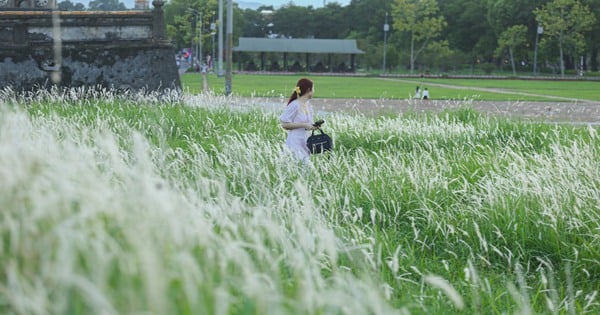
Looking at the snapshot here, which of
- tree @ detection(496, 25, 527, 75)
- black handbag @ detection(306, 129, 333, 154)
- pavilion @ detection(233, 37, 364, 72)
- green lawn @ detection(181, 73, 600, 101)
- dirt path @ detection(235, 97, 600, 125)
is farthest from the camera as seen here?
pavilion @ detection(233, 37, 364, 72)

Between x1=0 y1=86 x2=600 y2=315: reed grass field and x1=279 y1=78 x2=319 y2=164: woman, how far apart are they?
0.60m

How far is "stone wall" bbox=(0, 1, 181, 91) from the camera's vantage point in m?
21.3

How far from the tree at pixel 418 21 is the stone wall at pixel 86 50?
55991 millimetres

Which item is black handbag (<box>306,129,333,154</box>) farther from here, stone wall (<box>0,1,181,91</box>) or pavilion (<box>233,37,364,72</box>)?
pavilion (<box>233,37,364,72</box>)

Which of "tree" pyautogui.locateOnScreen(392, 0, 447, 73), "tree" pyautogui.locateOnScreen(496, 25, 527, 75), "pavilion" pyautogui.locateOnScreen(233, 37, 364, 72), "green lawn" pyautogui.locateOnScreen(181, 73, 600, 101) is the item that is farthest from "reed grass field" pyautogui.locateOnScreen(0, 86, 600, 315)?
"pavilion" pyautogui.locateOnScreen(233, 37, 364, 72)

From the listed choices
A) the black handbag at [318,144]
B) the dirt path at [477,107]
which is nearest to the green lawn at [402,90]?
the dirt path at [477,107]

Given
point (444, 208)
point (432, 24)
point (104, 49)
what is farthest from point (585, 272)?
point (432, 24)

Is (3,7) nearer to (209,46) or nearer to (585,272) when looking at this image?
(585,272)

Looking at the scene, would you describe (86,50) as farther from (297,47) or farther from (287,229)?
(297,47)

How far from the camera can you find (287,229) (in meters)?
5.36

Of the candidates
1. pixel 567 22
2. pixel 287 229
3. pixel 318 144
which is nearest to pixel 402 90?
pixel 318 144

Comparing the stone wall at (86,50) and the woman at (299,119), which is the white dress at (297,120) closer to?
the woman at (299,119)

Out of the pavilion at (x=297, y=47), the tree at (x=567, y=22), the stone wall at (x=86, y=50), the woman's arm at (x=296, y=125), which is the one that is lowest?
the woman's arm at (x=296, y=125)

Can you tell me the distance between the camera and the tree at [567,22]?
6347 centimetres
